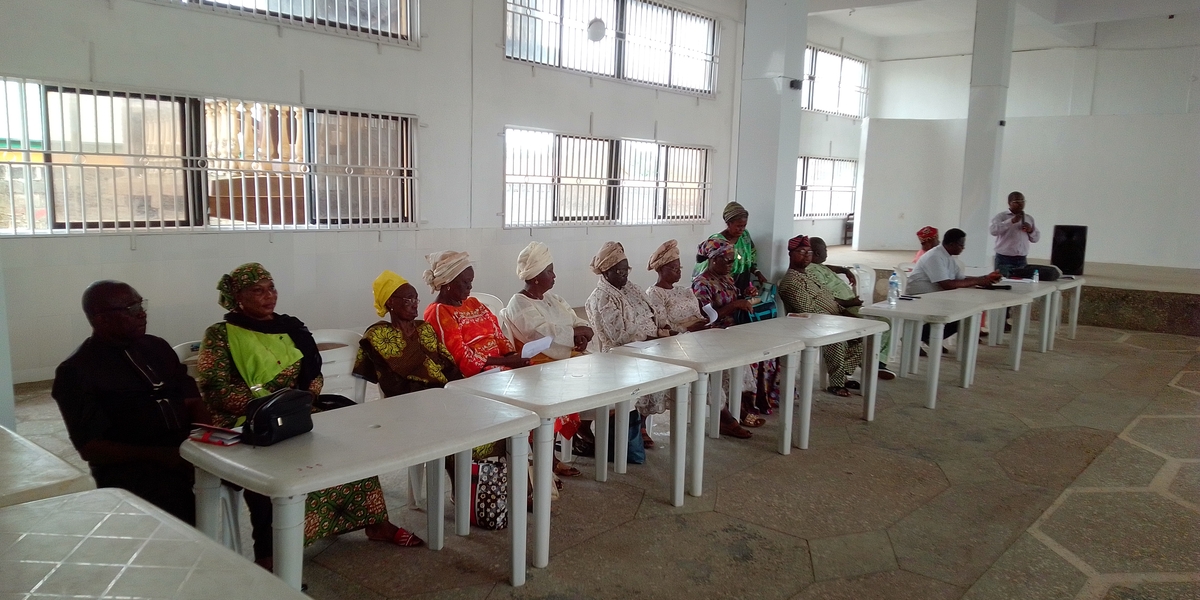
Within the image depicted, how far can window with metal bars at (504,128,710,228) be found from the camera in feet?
26.8

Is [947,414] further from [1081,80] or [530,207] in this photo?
[1081,80]

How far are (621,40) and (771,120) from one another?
395 cm

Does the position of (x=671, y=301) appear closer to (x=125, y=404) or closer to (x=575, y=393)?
(x=575, y=393)

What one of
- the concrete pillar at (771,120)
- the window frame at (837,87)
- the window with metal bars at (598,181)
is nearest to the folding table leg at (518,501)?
the concrete pillar at (771,120)

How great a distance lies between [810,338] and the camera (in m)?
4.12

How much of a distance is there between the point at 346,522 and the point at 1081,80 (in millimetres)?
14807

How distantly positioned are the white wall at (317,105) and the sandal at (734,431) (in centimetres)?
368

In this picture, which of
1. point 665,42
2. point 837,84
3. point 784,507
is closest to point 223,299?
point 784,507

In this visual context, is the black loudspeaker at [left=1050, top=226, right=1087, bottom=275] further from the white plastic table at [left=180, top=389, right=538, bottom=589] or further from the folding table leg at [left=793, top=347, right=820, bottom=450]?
the white plastic table at [left=180, top=389, right=538, bottom=589]

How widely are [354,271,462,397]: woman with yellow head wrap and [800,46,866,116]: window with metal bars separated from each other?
39.2ft

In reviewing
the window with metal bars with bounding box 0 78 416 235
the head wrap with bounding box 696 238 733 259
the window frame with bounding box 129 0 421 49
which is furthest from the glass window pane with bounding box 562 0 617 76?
the head wrap with bounding box 696 238 733 259

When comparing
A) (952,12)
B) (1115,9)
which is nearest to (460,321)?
(1115,9)

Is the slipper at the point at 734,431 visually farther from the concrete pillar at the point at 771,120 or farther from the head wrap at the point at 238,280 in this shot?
the head wrap at the point at 238,280

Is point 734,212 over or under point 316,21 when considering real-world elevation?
under
